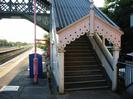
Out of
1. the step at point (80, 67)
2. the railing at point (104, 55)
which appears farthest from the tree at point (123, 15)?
the step at point (80, 67)

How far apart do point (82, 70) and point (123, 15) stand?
11099 mm

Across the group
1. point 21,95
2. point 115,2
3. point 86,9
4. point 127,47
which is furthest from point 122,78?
point 115,2

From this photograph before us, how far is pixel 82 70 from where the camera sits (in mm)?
14367

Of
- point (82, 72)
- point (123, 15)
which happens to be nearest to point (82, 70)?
point (82, 72)

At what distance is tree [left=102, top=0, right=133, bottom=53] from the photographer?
22478 mm

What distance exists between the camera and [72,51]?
626 inches

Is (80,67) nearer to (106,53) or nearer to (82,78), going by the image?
(82,78)

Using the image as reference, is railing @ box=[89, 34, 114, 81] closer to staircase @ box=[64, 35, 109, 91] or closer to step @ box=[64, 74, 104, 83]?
staircase @ box=[64, 35, 109, 91]

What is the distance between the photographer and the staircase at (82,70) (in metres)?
13.5

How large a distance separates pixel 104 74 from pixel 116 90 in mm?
1410

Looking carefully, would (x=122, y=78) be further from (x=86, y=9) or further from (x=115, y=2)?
(x=115, y=2)

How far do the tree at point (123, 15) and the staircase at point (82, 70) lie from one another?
6699mm

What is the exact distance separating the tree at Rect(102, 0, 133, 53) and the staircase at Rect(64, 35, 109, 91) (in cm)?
670

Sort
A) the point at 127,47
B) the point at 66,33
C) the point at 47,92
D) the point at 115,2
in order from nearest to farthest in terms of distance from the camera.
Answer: the point at 66,33, the point at 47,92, the point at 127,47, the point at 115,2
